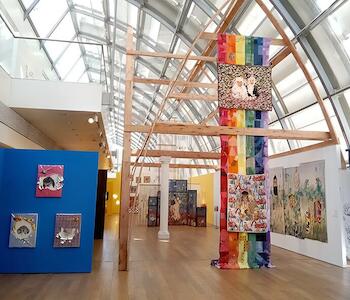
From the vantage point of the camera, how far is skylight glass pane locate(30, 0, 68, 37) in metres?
10.9

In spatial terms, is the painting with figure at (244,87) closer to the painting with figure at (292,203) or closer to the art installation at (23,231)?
the painting with figure at (292,203)

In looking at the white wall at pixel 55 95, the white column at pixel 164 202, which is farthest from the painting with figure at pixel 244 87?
the white column at pixel 164 202

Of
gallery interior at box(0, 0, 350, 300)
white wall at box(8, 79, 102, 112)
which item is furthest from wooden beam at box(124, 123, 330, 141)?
white wall at box(8, 79, 102, 112)

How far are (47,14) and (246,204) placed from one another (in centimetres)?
943

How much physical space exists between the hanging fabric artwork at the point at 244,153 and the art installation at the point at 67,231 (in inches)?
113

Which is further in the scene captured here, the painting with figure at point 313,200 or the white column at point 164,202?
the white column at point 164,202

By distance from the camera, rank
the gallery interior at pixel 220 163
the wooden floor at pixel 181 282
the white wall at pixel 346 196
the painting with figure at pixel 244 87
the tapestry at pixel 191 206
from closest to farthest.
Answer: the wooden floor at pixel 181 282 < the gallery interior at pixel 220 163 < the painting with figure at pixel 244 87 < the white wall at pixel 346 196 < the tapestry at pixel 191 206

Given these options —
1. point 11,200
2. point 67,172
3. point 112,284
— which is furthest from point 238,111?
point 11,200

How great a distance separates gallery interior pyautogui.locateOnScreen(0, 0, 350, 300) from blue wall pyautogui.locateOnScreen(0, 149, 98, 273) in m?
0.02

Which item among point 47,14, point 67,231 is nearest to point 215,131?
point 67,231

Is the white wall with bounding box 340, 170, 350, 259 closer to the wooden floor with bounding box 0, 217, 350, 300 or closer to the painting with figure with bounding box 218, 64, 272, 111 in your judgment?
the wooden floor with bounding box 0, 217, 350, 300

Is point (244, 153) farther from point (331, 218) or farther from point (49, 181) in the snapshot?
point (49, 181)

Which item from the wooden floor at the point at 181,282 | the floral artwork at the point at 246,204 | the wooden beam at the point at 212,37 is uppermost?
the wooden beam at the point at 212,37

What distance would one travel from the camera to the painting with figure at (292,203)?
8578 mm
